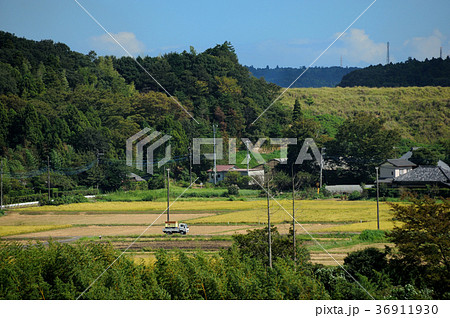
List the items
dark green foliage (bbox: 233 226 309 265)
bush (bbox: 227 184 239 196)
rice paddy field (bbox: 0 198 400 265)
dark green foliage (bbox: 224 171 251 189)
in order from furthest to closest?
dark green foliage (bbox: 224 171 251 189) < bush (bbox: 227 184 239 196) < rice paddy field (bbox: 0 198 400 265) < dark green foliage (bbox: 233 226 309 265)

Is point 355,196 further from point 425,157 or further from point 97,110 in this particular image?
Result: point 97,110

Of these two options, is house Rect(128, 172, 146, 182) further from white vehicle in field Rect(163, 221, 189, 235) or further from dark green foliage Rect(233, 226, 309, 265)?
dark green foliage Rect(233, 226, 309, 265)

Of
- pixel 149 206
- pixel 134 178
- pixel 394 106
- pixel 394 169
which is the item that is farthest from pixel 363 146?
pixel 134 178

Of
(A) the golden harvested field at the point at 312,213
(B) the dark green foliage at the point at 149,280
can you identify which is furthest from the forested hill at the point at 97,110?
(B) the dark green foliage at the point at 149,280

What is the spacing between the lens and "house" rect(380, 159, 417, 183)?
24194 millimetres

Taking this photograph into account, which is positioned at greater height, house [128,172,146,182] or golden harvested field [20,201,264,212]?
house [128,172,146,182]

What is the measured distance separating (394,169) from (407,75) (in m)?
19.8

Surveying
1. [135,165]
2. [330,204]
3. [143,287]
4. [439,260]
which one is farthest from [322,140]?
[143,287]

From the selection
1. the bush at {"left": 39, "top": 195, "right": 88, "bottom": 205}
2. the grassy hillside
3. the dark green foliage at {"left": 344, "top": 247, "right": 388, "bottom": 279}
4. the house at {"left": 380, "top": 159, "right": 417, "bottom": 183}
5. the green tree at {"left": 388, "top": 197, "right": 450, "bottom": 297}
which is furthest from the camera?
the grassy hillside

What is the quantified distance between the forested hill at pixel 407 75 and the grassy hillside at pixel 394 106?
67 centimetres

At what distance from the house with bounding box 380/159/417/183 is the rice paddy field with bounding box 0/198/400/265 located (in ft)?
7.98

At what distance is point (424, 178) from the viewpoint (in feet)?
70.2

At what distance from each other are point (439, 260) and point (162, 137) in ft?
71.9

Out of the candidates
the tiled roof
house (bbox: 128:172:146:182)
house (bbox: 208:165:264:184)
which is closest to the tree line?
house (bbox: 128:172:146:182)
